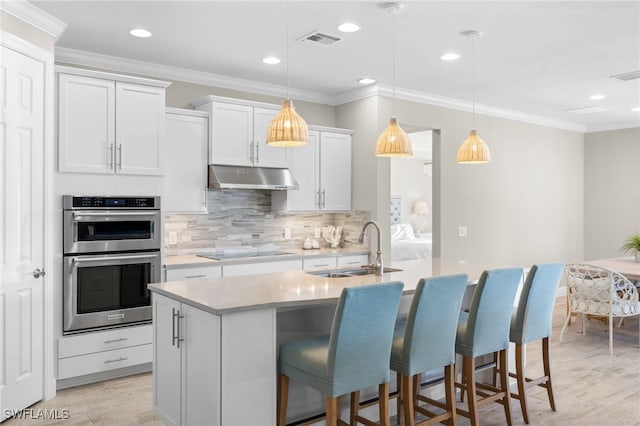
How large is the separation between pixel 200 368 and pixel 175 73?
3327 mm

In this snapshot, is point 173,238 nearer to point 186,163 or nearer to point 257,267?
point 186,163

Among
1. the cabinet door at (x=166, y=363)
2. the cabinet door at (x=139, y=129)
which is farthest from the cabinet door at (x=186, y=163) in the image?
the cabinet door at (x=166, y=363)

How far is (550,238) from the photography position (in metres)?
7.83

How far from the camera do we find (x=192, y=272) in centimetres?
449

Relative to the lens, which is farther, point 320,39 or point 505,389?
point 320,39

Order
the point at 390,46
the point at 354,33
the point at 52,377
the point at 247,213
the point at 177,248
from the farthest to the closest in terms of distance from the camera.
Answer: the point at 247,213 < the point at 177,248 < the point at 390,46 < the point at 354,33 < the point at 52,377

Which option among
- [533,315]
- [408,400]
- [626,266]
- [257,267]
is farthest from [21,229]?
[626,266]

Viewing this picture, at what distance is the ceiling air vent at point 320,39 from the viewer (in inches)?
158

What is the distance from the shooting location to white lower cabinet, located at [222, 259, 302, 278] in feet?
15.5

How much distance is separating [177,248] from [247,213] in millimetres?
871

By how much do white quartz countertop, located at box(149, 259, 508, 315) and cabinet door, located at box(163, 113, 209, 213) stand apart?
5.53ft

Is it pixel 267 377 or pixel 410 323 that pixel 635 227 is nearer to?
pixel 410 323

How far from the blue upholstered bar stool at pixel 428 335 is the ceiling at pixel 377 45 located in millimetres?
1904

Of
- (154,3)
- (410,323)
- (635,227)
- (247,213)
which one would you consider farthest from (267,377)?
Answer: (635,227)
